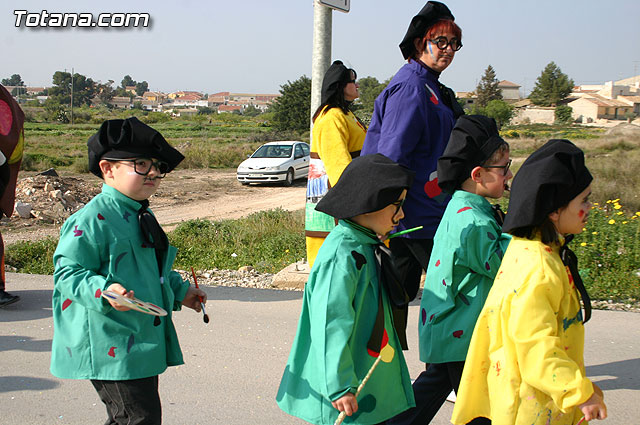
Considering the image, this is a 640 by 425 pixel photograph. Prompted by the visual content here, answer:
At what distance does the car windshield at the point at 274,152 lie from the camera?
963 inches

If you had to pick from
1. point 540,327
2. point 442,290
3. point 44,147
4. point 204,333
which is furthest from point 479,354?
point 44,147

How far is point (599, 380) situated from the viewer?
462cm

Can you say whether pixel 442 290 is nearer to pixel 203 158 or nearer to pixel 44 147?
pixel 203 158

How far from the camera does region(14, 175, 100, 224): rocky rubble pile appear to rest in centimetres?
1487

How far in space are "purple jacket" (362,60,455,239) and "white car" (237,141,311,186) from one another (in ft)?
63.3

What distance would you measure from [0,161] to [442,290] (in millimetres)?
3854

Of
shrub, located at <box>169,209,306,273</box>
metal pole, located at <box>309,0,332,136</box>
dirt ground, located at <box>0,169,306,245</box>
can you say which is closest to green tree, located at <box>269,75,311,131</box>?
dirt ground, located at <box>0,169,306,245</box>

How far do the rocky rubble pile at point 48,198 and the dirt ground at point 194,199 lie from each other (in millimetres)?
48

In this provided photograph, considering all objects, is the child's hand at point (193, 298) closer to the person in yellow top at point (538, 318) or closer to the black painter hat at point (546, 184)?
the person in yellow top at point (538, 318)

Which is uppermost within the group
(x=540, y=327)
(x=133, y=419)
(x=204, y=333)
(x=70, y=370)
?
(x=540, y=327)

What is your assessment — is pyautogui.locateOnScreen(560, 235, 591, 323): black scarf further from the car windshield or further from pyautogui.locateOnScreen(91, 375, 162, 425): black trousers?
the car windshield

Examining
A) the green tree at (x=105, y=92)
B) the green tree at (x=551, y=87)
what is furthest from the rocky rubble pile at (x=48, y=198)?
the green tree at (x=105, y=92)

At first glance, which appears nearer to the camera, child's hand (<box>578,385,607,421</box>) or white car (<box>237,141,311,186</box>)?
child's hand (<box>578,385,607,421</box>)

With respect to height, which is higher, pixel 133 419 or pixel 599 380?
pixel 133 419
